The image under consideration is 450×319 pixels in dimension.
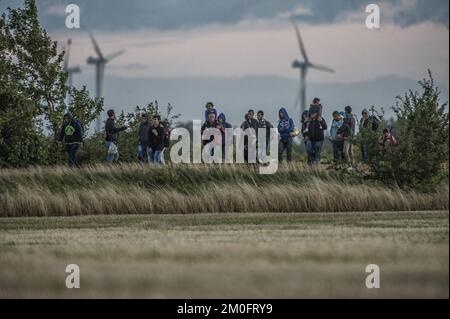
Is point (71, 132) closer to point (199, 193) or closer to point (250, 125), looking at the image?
point (250, 125)

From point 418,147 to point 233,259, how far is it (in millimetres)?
13709

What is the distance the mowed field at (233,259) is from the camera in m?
14.8

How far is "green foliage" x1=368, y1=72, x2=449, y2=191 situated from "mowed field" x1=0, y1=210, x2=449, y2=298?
5757 millimetres

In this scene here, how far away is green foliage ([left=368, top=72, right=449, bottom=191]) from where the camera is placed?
28859 millimetres

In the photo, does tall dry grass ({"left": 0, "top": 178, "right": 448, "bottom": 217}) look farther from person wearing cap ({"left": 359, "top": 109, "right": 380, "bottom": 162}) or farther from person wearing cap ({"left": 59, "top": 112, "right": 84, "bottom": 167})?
person wearing cap ({"left": 59, "top": 112, "right": 84, "bottom": 167})

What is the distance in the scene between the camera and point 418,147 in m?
29.3

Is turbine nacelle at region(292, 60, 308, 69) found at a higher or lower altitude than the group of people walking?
higher

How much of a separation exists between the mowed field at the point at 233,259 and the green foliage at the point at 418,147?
→ 5757mm

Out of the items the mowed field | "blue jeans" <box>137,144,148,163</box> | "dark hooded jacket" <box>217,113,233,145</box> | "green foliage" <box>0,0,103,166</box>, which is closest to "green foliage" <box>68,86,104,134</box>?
"green foliage" <box>0,0,103,166</box>

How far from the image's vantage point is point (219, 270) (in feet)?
51.8

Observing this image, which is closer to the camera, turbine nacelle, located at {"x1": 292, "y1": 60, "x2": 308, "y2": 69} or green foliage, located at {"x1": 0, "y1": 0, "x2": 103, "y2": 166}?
green foliage, located at {"x1": 0, "y1": 0, "x2": 103, "y2": 166}

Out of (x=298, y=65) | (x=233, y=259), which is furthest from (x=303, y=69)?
(x=233, y=259)

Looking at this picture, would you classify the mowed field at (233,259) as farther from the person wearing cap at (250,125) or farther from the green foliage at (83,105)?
the green foliage at (83,105)

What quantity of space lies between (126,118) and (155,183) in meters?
13.6
